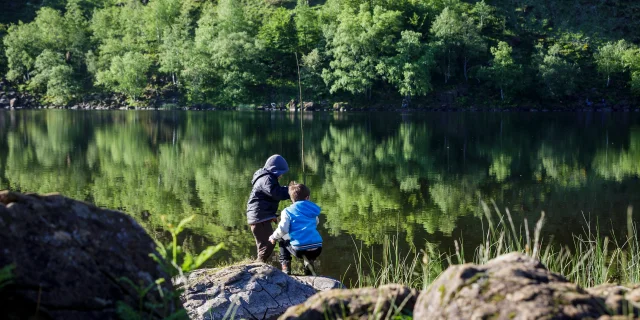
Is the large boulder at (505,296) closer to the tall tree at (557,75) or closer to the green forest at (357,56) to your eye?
the green forest at (357,56)

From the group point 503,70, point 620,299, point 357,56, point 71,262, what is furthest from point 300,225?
point 357,56

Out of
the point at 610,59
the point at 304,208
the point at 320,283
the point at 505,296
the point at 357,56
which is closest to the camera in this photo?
the point at 505,296

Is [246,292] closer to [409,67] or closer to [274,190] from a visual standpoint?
[274,190]

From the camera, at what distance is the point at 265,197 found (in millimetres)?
10242

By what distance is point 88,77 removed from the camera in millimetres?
101750

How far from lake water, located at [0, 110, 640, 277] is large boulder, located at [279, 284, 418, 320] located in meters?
8.71

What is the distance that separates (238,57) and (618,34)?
66.9 meters

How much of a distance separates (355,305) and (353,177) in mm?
22311

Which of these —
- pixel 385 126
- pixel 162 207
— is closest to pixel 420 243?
pixel 162 207

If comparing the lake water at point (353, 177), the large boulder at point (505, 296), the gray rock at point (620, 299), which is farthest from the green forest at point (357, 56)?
the large boulder at point (505, 296)

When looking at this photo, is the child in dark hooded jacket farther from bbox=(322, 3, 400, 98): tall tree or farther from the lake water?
bbox=(322, 3, 400, 98): tall tree

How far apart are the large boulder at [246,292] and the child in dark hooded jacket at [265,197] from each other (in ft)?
6.07

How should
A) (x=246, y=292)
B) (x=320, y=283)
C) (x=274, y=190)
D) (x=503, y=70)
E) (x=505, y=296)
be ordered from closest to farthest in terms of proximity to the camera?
(x=505, y=296) → (x=246, y=292) → (x=320, y=283) → (x=274, y=190) → (x=503, y=70)

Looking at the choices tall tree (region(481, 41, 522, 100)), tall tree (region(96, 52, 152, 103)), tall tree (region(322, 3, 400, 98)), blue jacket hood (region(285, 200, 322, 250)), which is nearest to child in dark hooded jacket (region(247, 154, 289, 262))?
blue jacket hood (region(285, 200, 322, 250))
